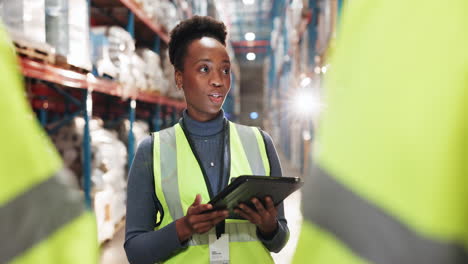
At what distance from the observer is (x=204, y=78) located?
153cm

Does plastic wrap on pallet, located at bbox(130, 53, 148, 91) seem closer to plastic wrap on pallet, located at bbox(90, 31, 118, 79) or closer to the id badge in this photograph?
plastic wrap on pallet, located at bbox(90, 31, 118, 79)

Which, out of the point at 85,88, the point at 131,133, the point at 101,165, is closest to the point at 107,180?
the point at 101,165

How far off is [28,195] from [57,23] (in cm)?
310

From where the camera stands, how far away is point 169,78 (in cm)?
641

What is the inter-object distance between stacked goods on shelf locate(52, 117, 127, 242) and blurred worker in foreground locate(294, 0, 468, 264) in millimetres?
3761

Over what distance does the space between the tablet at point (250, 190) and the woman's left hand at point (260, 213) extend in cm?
2

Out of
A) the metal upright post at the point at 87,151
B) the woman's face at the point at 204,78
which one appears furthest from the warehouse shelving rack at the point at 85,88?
the woman's face at the point at 204,78

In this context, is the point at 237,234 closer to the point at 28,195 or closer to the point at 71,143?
the point at 28,195

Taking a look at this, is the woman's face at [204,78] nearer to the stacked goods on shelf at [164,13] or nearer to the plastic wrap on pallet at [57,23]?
the plastic wrap on pallet at [57,23]

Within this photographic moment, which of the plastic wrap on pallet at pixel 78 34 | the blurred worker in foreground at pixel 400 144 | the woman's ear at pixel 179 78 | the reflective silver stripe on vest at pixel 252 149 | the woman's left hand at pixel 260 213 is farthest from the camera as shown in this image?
the plastic wrap on pallet at pixel 78 34

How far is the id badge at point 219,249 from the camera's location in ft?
4.29

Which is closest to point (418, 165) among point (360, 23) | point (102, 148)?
point (360, 23)

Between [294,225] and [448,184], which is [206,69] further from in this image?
[294,225]

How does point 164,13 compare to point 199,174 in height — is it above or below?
above
